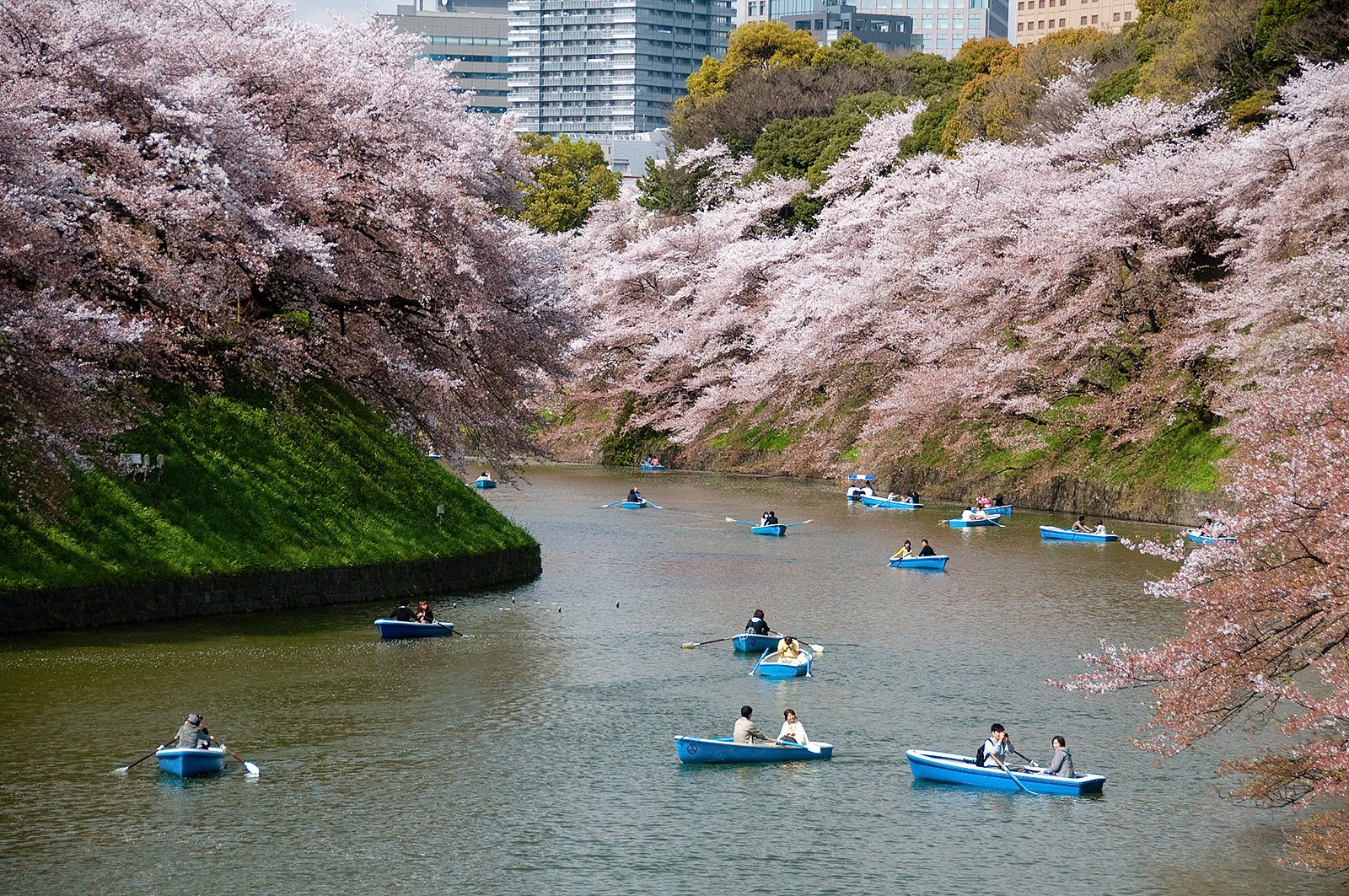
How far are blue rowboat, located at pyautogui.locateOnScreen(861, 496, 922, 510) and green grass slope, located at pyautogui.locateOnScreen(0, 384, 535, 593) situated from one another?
22416mm

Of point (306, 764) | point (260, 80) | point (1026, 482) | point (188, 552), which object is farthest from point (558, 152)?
point (306, 764)

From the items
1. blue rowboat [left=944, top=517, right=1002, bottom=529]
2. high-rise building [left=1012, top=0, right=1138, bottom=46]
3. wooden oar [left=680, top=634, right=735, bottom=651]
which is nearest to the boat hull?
wooden oar [left=680, top=634, right=735, bottom=651]

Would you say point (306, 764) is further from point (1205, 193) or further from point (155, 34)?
point (1205, 193)

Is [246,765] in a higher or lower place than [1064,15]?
lower

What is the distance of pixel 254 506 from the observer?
34812mm

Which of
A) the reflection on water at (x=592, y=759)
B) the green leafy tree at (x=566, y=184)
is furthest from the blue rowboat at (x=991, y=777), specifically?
the green leafy tree at (x=566, y=184)

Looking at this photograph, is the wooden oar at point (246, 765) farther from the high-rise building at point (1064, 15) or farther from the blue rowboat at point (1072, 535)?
the high-rise building at point (1064, 15)

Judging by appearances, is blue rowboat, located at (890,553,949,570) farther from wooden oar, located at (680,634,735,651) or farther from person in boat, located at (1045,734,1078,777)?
person in boat, located at (1045,734,1078,777)

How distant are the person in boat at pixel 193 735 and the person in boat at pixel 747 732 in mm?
8182

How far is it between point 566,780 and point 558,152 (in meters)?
100.0

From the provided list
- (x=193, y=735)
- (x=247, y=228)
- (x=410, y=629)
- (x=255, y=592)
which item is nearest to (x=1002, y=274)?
(x=247, y=228)

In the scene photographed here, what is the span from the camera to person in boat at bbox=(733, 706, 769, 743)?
24141 millimetres

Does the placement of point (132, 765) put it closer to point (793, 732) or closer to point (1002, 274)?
point (793, 732)

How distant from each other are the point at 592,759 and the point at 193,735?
6084 mm
